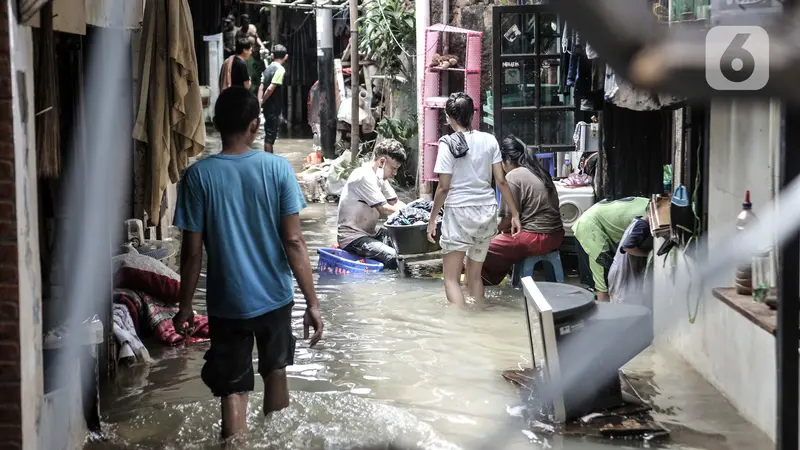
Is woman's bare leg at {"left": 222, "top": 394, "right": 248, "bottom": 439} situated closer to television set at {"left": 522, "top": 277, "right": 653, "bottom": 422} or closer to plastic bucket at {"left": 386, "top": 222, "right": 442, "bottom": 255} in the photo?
television set at {"left": 522, "top": 277, "right": 653, "bottom": 422}

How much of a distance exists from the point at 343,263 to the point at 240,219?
5738 millimetres

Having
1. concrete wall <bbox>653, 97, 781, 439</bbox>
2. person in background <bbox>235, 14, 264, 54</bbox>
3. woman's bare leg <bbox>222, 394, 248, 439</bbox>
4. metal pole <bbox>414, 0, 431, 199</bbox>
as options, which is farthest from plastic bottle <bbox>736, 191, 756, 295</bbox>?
person in background <bbox>235, 14, 264, 54</bbox>

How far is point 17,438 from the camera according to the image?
13.4 ft

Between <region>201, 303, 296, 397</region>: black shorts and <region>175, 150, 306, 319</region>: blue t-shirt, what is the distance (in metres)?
0.06

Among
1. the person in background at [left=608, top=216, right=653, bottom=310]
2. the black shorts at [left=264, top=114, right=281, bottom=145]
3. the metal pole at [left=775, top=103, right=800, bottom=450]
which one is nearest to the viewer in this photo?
the metal pole at [left=775, top=103, right=800, bottom=450]

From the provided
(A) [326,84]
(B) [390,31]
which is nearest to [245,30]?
(A) [326,84]

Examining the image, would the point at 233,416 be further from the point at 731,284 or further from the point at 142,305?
the point at 731,284

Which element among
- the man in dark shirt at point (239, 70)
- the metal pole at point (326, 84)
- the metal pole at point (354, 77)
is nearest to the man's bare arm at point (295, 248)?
the man in dark shirt at point (239, 70)

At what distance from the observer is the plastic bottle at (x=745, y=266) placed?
5.25m

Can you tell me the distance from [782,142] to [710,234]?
178 inches

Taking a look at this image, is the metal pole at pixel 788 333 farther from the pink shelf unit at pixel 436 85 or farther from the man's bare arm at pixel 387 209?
the pink shelf unit at pixel 436 85

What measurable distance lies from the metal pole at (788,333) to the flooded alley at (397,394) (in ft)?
7.84

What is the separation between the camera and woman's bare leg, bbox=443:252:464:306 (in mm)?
8852

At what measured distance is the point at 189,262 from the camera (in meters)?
5.05
